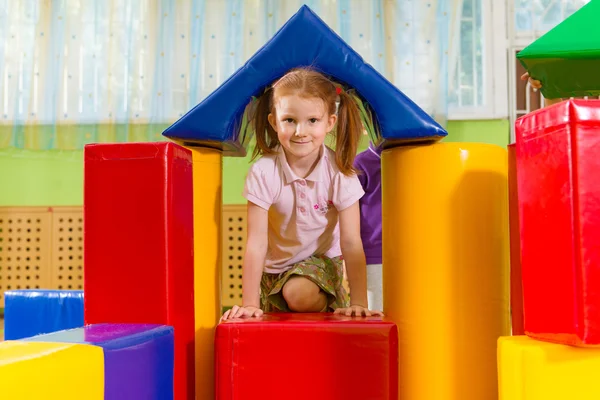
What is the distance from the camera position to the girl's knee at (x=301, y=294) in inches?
58.7

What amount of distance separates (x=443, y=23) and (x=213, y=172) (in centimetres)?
246

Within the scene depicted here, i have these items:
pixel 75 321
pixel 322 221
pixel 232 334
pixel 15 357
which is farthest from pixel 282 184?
pixel 75 321

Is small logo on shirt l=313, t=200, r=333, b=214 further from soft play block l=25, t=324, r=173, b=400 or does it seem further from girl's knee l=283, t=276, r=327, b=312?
soft play block l=25, t=324, r=173, b=400

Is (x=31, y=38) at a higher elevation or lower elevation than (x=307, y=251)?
higher

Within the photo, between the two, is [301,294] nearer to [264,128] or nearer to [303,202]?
[303,202]

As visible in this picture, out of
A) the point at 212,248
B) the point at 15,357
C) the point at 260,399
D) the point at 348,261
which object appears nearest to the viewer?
the point at 15,357

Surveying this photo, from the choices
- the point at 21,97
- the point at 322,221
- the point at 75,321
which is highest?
the point at 21,97

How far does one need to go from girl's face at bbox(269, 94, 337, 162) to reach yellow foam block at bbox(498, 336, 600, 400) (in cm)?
74

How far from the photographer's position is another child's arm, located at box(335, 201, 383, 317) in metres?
1.46

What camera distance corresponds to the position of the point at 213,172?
139cm

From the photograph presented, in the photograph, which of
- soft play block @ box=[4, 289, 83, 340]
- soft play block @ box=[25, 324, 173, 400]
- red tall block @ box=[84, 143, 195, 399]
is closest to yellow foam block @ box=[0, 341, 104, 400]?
soft play block @ box=[25, 324, 173, 400]

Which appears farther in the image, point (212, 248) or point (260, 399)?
point (212, 248)

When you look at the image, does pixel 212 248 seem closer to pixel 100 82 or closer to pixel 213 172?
pixel 213 172

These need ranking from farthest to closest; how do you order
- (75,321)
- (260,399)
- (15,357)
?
(75,321), (260,399), (15,357)
